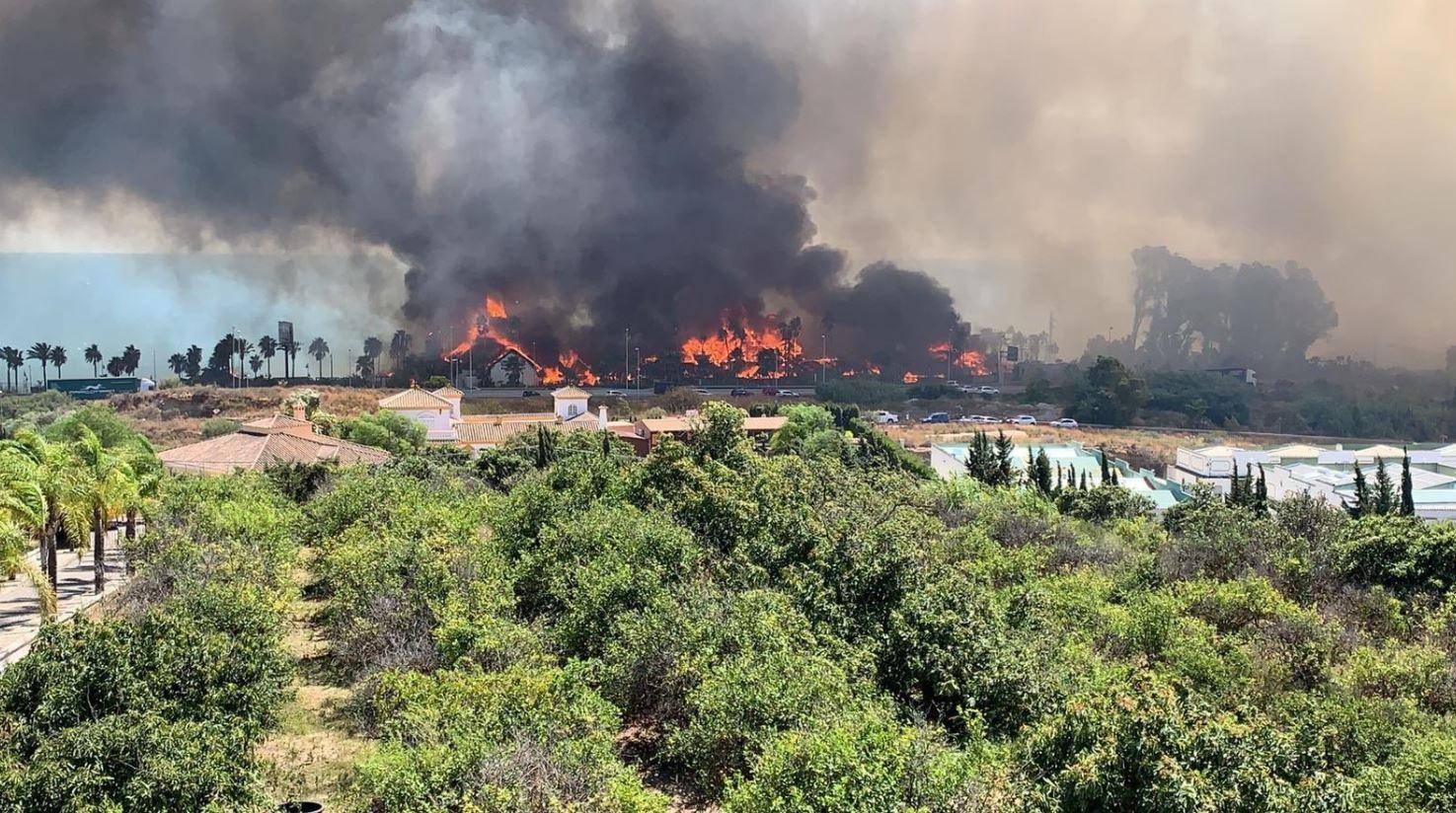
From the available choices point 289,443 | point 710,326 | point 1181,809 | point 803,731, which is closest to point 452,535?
point 803,731

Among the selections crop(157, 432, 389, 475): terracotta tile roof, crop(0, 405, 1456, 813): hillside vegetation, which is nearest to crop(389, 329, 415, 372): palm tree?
crop(157, 432, 389, 475): terracotta tile roof

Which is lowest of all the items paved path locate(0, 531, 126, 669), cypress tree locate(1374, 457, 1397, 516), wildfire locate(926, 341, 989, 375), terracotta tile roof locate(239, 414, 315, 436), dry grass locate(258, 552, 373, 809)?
dry grass locate(258, 552, 373, 809)

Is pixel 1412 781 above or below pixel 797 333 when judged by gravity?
below

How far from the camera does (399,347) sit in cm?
12169

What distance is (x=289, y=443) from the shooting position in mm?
47062

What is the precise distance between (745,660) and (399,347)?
116 metres

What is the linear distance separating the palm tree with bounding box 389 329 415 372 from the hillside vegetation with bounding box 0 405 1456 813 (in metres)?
94.9

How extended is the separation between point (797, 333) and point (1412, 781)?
126709 mm

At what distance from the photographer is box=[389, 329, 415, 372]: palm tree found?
121 metres

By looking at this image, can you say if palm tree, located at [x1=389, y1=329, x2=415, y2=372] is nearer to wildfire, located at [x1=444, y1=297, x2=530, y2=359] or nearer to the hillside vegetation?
wildfire, located at [x1=444, y1=297, x2=530, y2=359]

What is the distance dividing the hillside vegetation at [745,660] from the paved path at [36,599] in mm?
2508

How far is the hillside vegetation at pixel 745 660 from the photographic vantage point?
409 inches

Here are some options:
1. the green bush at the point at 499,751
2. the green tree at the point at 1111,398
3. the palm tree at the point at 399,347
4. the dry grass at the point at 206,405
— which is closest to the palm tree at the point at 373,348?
the palm tree at the point at 399,347

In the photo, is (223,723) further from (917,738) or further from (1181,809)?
(1181,809)
